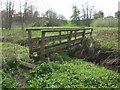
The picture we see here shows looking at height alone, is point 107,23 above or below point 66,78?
above

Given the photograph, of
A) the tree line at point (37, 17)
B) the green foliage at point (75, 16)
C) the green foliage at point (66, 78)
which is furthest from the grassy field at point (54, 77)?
the green foliage at point (75, 16)

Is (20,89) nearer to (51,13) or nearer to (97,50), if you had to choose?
(97,50)

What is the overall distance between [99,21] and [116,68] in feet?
65.0

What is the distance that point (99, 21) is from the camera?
30.9 m

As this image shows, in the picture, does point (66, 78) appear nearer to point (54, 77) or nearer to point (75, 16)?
point (54, 77)

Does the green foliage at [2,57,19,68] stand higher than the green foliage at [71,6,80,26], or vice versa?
the green foliage at [71,6,80,26]

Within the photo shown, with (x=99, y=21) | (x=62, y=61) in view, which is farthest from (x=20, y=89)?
(x=99, y=21)

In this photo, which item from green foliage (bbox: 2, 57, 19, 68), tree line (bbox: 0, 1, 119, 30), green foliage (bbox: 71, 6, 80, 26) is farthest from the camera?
green foliage (bbox: 71, 6, 80, 26)

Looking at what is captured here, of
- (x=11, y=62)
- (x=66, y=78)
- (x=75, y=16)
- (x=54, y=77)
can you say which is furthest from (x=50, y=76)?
(x=75, y=16)

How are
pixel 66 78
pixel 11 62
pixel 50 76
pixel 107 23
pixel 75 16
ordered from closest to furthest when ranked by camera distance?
pixel 66 78, pixel 50 76, pixel 11 62, pixel 107 23, pixel 75 16

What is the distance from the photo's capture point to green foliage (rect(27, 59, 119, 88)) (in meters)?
7.72

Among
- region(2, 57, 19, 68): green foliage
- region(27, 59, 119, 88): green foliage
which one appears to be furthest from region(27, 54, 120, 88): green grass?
region(2, 57, 19, 68): green foliage

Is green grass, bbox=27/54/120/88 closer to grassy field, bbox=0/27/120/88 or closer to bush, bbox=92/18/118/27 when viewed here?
grassy field, bbox=0/27/120/88

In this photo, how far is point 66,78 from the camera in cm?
828
